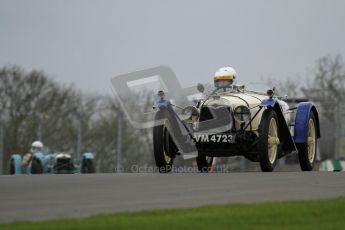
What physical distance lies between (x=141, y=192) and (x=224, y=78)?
7.02m

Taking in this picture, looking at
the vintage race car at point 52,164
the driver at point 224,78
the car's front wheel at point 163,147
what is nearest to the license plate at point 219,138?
the car's front wheel at point 163,147

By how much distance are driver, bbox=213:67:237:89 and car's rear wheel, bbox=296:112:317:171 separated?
179 centimetres

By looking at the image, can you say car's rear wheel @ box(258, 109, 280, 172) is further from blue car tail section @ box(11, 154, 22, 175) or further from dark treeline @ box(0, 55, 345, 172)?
dark treeline @ box(0, 55, 345, 172)

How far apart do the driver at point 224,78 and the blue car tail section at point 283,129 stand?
4.76 ft

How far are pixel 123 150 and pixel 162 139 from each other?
3525cm

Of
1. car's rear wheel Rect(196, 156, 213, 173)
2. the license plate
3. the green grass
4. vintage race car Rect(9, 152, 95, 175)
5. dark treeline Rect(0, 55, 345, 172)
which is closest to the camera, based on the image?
the green grass

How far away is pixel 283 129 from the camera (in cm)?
1612

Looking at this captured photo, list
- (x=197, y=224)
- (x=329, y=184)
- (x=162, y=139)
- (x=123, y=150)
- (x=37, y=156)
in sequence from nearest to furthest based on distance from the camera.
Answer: (x=197, y=224), (x=329, y=184), (x=162, y=139), (x=37, y=156), (x=123, y=150)

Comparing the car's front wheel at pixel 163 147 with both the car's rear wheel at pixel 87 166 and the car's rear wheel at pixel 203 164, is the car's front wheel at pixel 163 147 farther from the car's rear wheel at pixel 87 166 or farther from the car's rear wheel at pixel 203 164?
the car's rear wheel at pixel 87 166

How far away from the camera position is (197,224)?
24.0ft

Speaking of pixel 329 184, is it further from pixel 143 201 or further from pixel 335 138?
pixel 335 138

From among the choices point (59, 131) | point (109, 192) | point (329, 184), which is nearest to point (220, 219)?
point (109, 192)

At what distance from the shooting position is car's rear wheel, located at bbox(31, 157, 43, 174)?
26.7 metres

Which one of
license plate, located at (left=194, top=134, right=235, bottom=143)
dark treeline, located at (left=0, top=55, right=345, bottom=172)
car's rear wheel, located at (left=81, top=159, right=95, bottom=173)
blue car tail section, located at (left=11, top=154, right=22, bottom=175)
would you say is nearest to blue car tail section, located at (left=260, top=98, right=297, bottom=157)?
license plate, located at (left=194, top=134, right=235, bottom=143)
